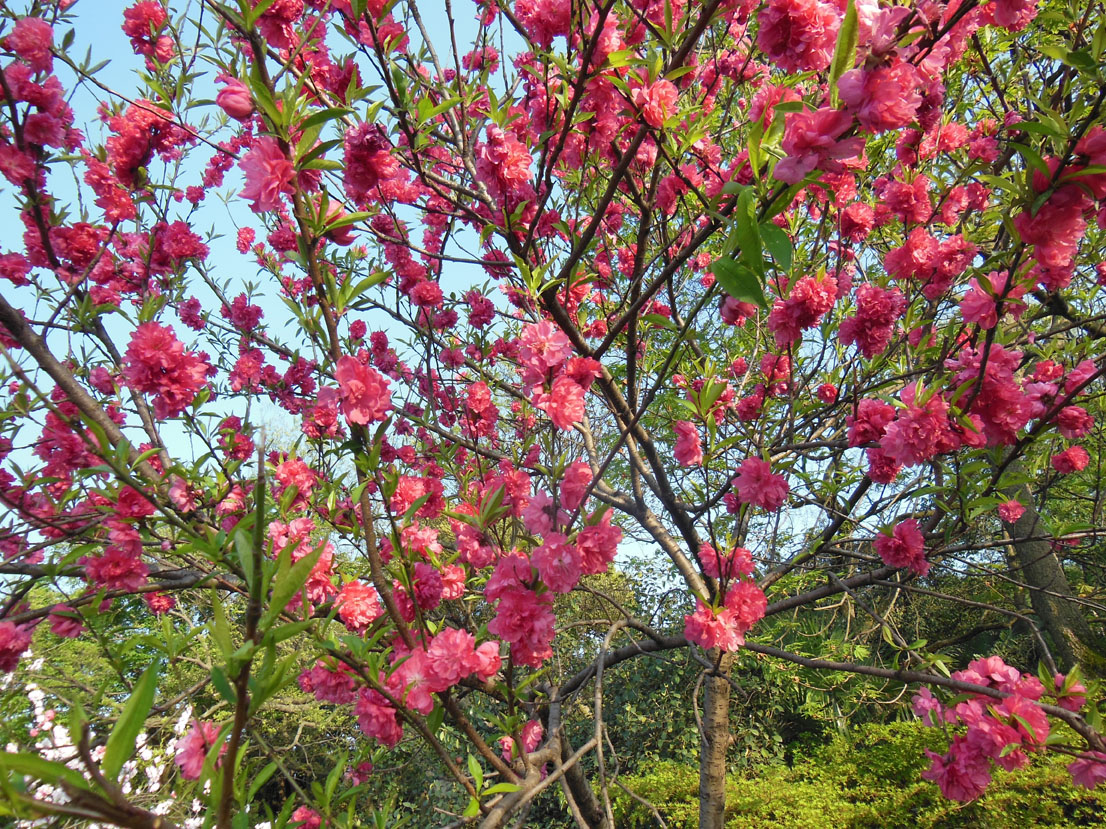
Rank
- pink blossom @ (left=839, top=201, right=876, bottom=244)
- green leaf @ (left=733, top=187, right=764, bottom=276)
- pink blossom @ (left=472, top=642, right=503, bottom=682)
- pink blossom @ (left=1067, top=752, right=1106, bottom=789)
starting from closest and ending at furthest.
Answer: green leaf @ (left=733, top=187, right=764, bottom=276) < pink blossom @ (left=472, top=642, right=503, bottom=682) < pink blossom @ (left=1067, top=752, right=1106, bottom=789) < pink blossom @ (left=839, top=201, right=876, bottom=244)

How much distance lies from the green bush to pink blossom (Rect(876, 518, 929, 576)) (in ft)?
8.05

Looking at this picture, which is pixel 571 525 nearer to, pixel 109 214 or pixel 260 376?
pixel 109 214

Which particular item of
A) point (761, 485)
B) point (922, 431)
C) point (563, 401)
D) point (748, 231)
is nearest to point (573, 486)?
point (563, 401)

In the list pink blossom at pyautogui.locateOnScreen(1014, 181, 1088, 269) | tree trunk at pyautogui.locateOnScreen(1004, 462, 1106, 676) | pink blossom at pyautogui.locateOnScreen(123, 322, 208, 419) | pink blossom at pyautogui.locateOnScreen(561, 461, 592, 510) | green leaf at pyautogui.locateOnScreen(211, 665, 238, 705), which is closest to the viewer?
green leaf at pyautogui.locateOnScreen(211, 665, 238, 705)

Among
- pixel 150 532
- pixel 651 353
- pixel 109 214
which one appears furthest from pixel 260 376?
pixel 651 353

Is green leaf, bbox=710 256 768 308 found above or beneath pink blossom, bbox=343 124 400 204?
beneath

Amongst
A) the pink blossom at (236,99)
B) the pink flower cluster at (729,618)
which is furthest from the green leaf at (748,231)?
the pink flower cluster at (729,618)

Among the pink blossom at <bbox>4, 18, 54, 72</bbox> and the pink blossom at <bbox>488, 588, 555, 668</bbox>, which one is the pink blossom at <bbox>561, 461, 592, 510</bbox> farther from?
the pink blossom at <bbox>4, 18, 54, 72</bbox>

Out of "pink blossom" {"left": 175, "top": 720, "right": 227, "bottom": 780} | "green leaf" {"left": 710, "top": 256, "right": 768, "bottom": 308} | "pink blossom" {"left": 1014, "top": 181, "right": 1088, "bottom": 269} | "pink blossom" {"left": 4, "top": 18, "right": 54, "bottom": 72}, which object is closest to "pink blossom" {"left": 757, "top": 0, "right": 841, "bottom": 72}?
"pink blossom" {"left": 1014, "top": 181, "right": 1088, "bottom": 269}

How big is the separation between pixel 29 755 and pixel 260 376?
13.6ft

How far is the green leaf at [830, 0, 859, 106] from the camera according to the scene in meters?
0.98

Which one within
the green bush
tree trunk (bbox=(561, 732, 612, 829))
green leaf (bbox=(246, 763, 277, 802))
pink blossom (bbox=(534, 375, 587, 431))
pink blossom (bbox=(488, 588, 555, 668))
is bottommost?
the green bush

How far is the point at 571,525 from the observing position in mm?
1664

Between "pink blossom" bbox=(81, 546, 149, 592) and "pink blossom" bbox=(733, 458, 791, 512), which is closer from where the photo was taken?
"pink blossom" bbox=(81, 546, 149, 592)
